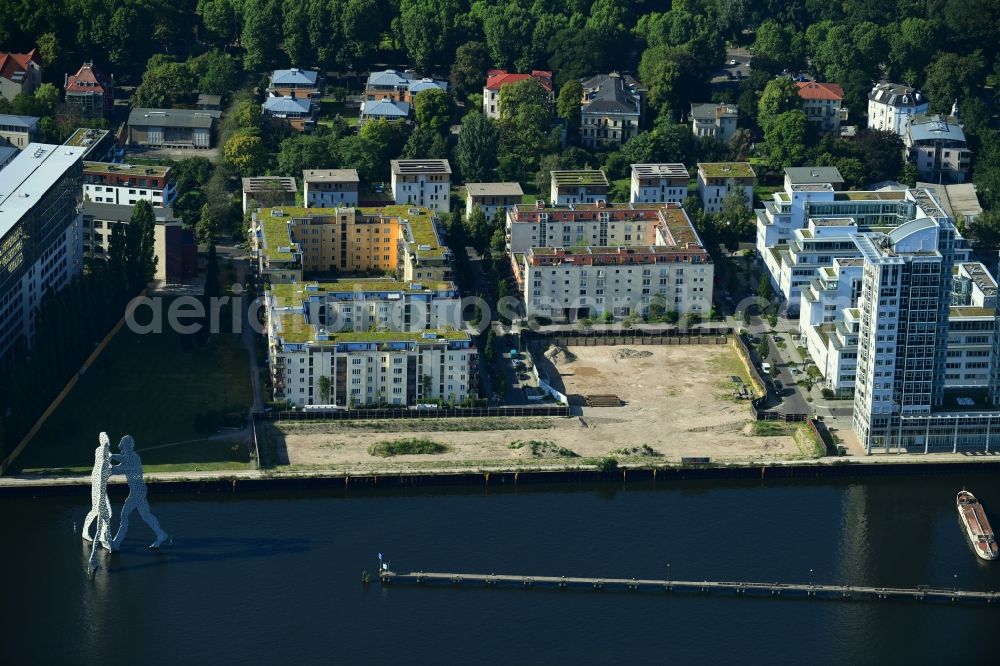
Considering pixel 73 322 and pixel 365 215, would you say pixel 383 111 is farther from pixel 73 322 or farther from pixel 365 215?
pixel 73 322

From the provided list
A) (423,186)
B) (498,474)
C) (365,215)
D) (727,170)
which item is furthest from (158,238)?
(727,170)

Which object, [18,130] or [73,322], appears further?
[18,130]

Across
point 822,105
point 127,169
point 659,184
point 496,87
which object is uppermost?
point 496,87

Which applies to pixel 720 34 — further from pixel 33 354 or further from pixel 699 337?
pixel 33 354

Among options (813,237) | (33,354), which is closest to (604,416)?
(813,237)

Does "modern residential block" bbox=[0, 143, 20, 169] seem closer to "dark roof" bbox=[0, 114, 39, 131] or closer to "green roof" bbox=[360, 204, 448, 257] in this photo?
"dark roof" bbox=[0, 114, 39, 131]

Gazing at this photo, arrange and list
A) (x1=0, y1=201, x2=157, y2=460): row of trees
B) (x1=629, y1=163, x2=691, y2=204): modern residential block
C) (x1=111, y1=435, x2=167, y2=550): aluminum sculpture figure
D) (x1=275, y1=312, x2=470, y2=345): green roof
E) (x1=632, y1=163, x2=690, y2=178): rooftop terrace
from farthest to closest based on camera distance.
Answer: (x1=632, y1=163, x2=690, y2=178): rooftop terrace, (x1=629, y1=163, x2=691, y2=204): modern residential block, (x1=275, y1=312, x2=470, y2=345): green roof, (x1=0, y1=201, x2=157, y2=460): row of trees, (x1=111, y1=435, x2=167, y2=550): aluminum sculpture figure

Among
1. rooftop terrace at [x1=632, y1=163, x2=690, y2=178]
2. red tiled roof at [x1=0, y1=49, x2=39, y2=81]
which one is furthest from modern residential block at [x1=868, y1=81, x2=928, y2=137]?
red tiled roof at [x1=0, y1=49, x2=39, y2=81]
